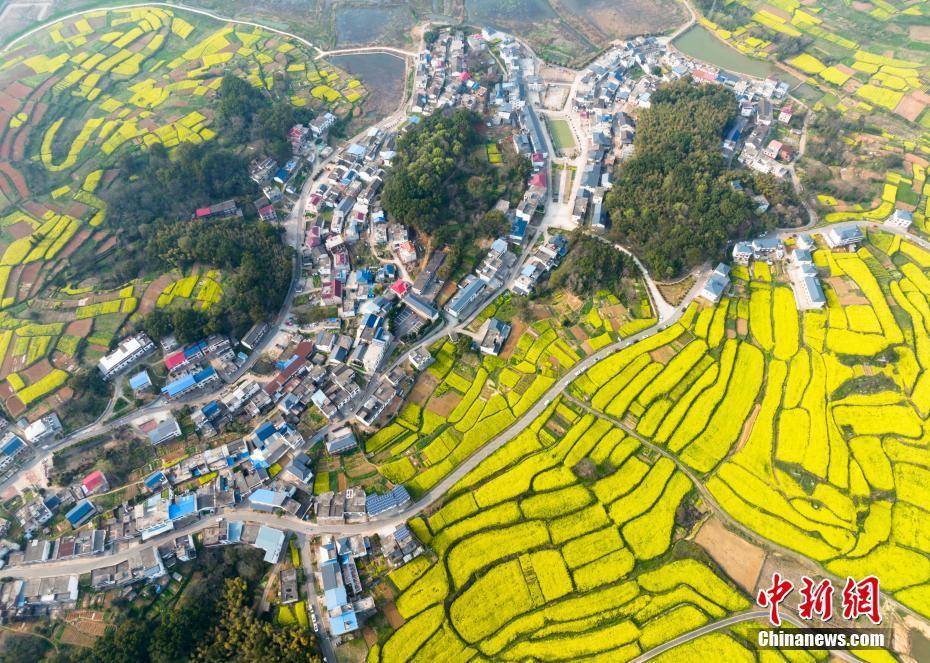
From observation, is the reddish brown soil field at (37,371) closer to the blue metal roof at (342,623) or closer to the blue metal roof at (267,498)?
the blue metal roof at (267,498)

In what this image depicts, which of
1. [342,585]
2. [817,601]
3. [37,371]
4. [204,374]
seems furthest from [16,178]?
[817,601]

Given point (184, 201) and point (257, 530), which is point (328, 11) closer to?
point (184, 201)

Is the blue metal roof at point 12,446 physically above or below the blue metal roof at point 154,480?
above

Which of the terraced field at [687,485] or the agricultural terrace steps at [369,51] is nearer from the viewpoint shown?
the terraced field at [687,485]

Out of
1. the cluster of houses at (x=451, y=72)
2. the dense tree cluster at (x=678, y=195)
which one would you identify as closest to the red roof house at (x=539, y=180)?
the dense tree cluster at (x=678, y=195)

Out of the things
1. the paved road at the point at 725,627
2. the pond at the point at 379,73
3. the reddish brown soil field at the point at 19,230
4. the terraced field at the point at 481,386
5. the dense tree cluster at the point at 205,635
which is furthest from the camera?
the pond at the point at 379,73
